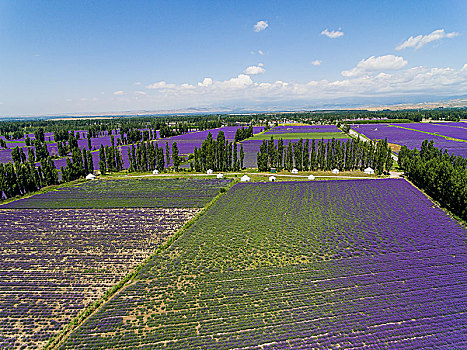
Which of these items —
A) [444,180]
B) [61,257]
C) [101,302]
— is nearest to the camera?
[101,302]

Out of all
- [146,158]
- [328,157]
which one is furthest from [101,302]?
[328,157]

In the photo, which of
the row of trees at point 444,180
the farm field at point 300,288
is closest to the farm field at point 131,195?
the farm field at point 300,288

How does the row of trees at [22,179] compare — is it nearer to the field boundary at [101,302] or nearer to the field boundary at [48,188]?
the field boundary at [48,188]

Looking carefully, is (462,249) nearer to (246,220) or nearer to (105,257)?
(246,220)

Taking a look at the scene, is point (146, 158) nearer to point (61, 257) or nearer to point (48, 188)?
point (48, 188)

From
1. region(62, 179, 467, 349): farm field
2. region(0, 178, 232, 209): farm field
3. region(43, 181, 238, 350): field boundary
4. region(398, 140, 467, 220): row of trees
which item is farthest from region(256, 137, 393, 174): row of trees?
region(43, 181, 238, 350): field boundary

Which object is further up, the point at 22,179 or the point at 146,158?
the point at 146,158
